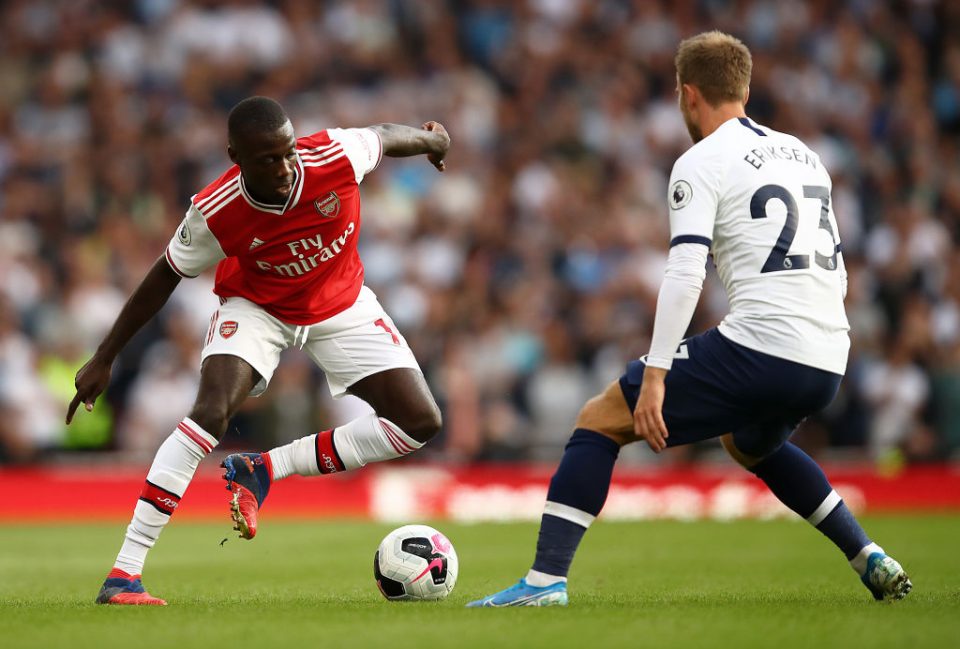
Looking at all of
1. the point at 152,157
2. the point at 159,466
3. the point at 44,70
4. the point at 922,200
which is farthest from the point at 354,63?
the point at 159,466

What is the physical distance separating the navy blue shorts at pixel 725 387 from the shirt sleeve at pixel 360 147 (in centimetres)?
192

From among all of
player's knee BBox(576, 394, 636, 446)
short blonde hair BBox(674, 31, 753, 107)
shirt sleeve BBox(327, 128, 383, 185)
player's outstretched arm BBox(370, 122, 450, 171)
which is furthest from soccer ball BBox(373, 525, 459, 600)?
short blonde hair BBox(674, 31, 753, 107)

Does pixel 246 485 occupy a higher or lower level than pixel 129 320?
lower

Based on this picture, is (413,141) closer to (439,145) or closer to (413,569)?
(439,145)

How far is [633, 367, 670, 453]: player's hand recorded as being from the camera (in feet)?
18.4

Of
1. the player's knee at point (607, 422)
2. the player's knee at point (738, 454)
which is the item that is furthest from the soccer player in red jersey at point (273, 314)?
the player's knee at point (738, 454)

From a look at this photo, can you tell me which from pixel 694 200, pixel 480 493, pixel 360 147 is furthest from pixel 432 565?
pixel 480 493

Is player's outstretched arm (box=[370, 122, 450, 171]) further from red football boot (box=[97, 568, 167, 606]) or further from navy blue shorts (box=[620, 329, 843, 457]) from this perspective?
red football boot (box=[97, 568, 167, 606])

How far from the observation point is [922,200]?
1673cm

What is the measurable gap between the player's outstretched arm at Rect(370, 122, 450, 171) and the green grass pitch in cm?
229

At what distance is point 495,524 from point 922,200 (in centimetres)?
709

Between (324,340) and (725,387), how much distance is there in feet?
7.76

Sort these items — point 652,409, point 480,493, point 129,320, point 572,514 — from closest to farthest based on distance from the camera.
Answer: point 652,409 < point 572,514 < point 129,320 < point 480,493

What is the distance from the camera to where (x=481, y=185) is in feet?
57.9
